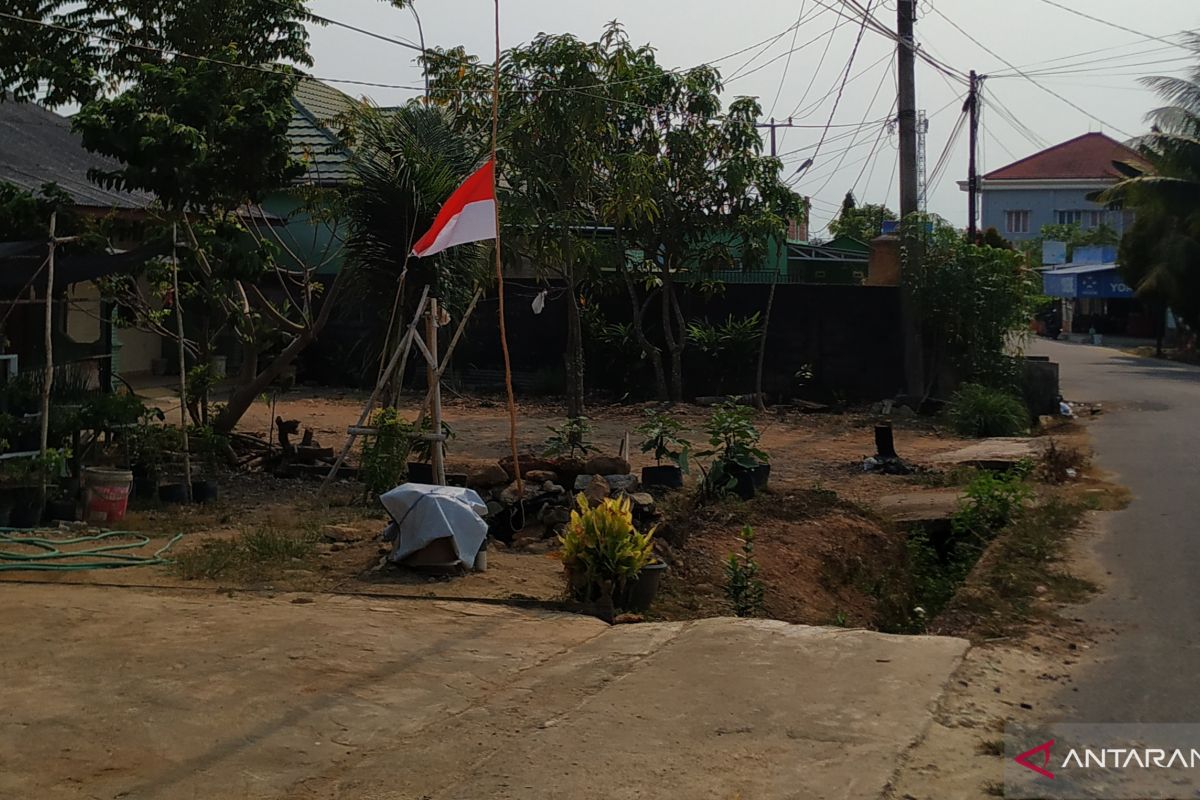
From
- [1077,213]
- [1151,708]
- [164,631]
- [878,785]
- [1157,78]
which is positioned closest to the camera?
[878,785]

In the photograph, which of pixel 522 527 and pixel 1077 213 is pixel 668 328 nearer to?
pixel 522 527

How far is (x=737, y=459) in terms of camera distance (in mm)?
10055

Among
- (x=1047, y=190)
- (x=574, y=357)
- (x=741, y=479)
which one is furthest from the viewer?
(x=1047, y=190)

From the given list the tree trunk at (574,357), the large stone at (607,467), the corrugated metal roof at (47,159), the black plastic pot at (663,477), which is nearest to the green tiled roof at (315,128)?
the corrugated metal roof at (47,159)

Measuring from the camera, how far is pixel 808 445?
47.9 feet

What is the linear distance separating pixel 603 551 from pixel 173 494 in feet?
15.7

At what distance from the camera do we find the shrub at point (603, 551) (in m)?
6.85

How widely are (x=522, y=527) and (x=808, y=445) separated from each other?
6564 millimetres

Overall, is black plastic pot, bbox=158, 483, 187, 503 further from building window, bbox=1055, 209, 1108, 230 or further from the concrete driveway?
building window, bbox=1055, 209, 1108, 230

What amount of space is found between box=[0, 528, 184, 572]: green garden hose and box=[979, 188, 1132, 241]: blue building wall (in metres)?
65.6

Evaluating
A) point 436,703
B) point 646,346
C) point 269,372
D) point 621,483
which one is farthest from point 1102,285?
point 436,703

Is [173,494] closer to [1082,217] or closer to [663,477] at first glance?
[663,477]

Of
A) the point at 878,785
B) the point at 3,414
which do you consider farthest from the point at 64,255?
the point at 878,785

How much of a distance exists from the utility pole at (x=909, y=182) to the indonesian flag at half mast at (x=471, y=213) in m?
10.7
